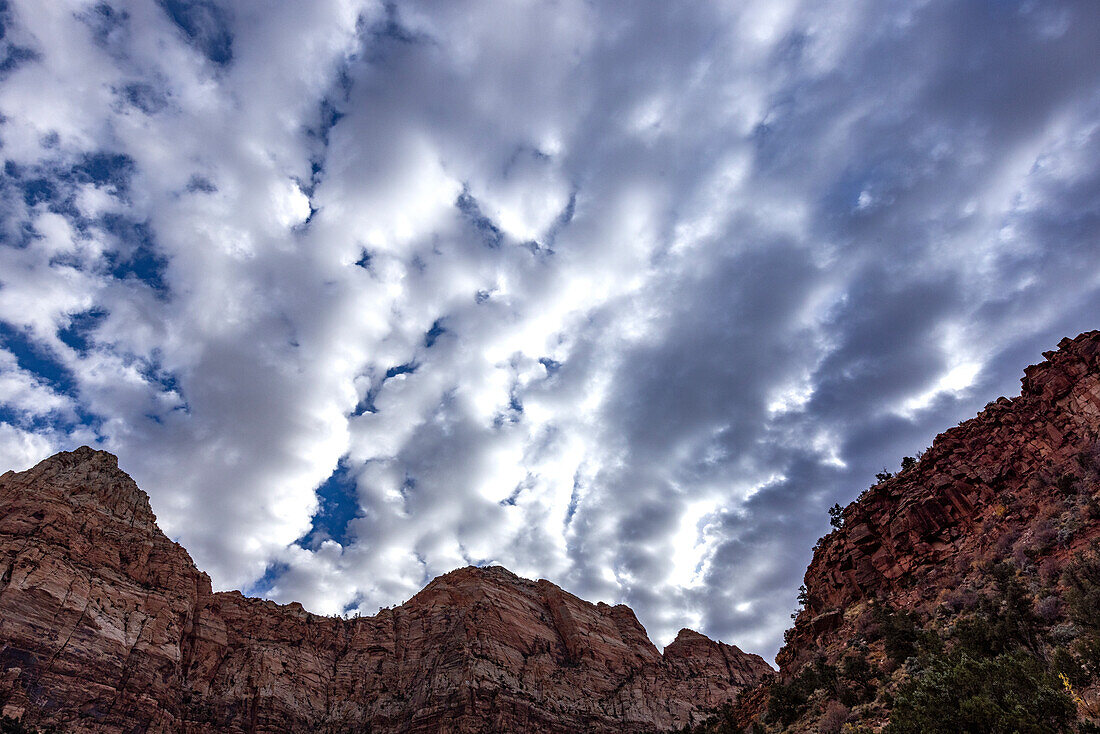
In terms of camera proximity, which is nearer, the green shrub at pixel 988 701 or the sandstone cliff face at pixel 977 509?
the green shrub at pixel 988 701

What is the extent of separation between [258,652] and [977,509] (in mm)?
88984

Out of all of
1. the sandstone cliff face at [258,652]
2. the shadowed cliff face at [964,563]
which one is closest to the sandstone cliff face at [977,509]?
the shadowed cliff face at [964,563]

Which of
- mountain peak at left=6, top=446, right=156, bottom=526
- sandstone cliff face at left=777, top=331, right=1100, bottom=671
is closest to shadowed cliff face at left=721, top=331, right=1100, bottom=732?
sandstone cliff face at left=777, top=331, right=1100, bottom=671

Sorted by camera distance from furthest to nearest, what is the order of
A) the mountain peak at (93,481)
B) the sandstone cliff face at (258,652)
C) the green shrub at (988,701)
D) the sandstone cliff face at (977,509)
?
the mountain peak at (93,481)
the sandstone cliff face at (258,652)
the sandstone cliff face at (977,509)
the green shrub at (988,701)

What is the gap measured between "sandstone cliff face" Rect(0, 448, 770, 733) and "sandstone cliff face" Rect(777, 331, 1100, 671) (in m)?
53.6

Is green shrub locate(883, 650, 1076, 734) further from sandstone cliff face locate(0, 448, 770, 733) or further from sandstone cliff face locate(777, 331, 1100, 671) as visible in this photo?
sandstone cliff face locate(0, 448, 770, 733)

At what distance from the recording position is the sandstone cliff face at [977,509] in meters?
24.5

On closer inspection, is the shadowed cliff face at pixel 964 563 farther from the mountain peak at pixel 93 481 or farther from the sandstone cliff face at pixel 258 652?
the mountain peak at pixel 93 481

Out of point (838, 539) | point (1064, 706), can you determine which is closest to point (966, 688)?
point (1064, 706)

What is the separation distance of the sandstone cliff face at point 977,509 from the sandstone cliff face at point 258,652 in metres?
53.6

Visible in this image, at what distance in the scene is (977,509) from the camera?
97.9 ft

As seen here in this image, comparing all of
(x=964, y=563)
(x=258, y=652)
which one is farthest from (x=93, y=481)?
(x=964, y=563)

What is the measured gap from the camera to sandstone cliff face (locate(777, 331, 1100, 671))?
80.5ft

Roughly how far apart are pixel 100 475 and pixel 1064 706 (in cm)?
10543
